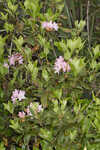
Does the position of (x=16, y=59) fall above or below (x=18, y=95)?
above

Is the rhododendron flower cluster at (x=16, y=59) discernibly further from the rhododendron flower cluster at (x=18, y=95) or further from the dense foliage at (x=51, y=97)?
the rhododendron flower cluster at (x=18, y=95)

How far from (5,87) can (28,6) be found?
433 mm

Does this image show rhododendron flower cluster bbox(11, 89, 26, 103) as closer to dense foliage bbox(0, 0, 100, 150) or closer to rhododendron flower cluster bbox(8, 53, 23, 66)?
dense foliage bbox(0, 0, 100, 150)

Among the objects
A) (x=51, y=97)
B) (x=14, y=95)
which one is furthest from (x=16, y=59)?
(x=51, y=97)

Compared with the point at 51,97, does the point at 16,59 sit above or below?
above

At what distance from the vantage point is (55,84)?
4.02ft

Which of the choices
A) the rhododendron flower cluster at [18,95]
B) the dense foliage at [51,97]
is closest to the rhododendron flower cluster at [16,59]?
the dense foliage at [51,97]

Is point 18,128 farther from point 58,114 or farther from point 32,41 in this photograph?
point 32,41

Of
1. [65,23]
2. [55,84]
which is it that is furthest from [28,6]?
[65,23]

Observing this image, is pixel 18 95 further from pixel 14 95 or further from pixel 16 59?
pixel 16 59

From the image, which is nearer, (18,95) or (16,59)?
(18,95)

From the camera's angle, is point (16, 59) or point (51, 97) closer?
point (51, 97)

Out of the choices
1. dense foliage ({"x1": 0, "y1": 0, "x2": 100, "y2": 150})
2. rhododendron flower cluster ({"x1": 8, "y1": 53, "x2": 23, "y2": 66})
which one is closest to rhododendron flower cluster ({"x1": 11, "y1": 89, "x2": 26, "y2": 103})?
dense foliage ({"x1": 0, "y1": 0, "x2": 100, "y2": 150})

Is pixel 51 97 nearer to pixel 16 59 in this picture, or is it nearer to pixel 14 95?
pixel 14 95
